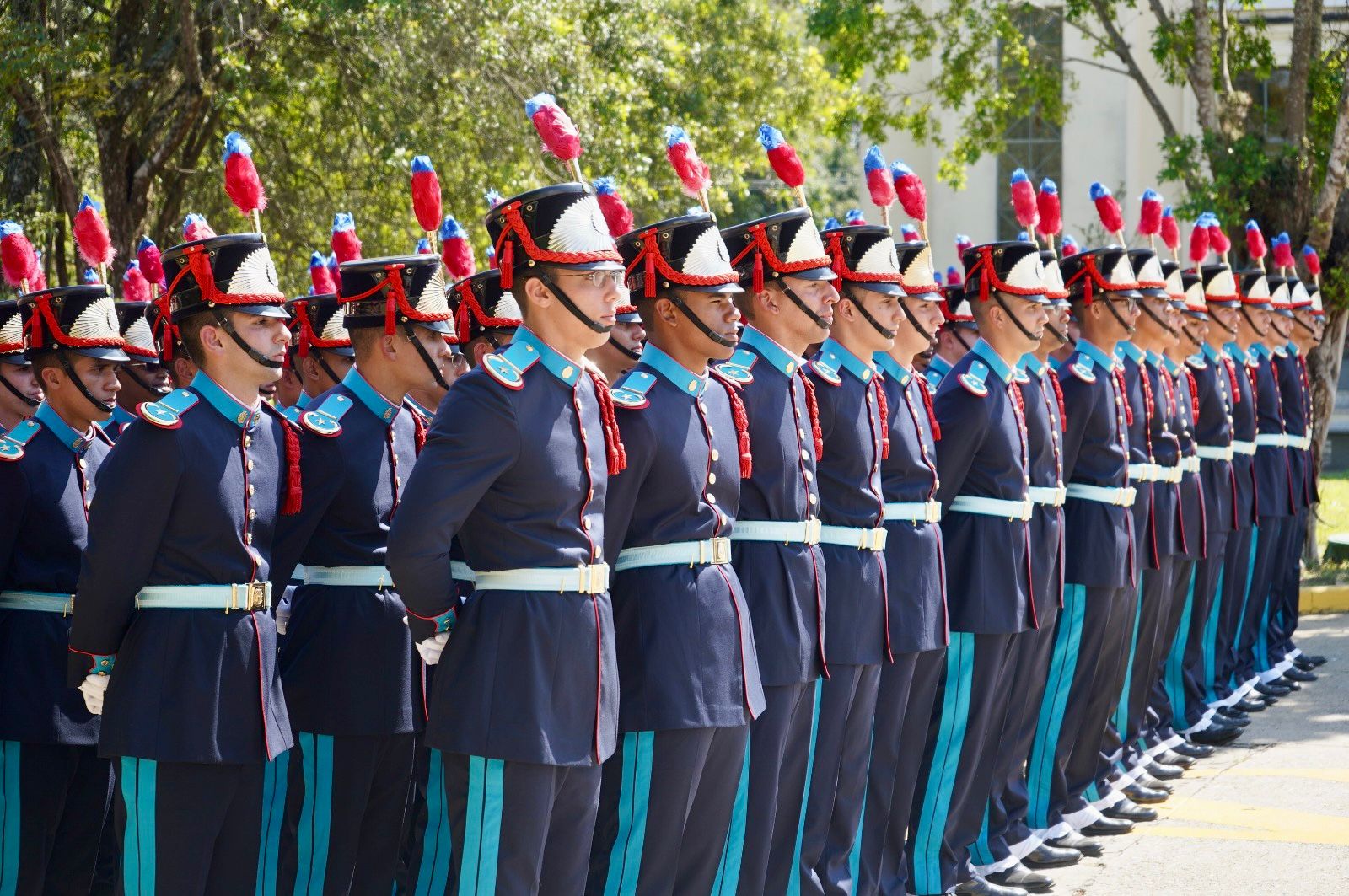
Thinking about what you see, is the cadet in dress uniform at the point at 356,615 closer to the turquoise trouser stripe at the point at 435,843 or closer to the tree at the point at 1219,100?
the turquoise trouser stripe at the point at 435,843

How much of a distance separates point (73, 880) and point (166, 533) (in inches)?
56.1

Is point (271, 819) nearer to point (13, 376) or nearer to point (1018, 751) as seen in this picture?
point (13, 376)

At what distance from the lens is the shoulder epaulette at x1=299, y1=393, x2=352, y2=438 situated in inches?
183

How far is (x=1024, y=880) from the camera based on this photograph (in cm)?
577

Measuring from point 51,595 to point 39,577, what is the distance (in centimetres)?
6

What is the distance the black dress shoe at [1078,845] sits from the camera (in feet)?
20.3

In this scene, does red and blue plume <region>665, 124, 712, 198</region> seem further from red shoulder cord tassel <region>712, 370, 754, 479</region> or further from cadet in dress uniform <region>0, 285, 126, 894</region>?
cadet in dress uniform <region>0, 285, 126, 894</region>

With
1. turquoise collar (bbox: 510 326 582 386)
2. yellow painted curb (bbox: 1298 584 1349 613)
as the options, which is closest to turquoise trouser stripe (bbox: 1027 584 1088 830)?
turquoise collar (bbox: 510 326 582 386)

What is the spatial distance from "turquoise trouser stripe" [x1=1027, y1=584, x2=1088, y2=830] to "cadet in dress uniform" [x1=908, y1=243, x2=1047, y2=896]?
19.0 inches

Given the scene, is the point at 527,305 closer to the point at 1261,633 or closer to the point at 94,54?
the point at 1261,633

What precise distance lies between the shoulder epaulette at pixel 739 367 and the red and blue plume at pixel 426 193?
2.98 ft

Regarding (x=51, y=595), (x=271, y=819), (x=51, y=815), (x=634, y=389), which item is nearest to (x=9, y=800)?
(x=51, y=815)

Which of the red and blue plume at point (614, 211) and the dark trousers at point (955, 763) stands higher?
the red and blue plume at point (614, 211)

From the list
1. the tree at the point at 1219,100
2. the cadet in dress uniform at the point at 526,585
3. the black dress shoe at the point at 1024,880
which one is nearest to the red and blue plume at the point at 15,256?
the cadet in dress uniform at the point at 526,585
